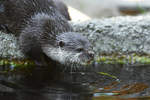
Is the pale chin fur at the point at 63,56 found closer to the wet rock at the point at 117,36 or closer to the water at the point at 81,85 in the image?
the water at the point at 81,85

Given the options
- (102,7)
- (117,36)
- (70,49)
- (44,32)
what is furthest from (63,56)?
(102,7)

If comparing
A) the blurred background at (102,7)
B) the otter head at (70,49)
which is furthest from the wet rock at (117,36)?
the blurred background at (102,7)

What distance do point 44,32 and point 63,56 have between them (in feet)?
1.27

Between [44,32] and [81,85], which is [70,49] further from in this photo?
[81,85]

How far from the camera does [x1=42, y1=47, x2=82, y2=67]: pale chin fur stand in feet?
10.5

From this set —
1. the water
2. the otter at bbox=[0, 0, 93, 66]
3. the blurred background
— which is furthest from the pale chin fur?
the blurred background

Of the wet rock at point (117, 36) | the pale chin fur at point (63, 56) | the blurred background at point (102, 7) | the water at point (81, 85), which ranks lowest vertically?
the water at point (81, 85)

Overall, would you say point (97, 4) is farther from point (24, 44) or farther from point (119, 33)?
point (24, 44)

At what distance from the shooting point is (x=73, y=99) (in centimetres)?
229

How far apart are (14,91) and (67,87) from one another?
519 millimetres

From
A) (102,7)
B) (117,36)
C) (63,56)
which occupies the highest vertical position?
(102,7)

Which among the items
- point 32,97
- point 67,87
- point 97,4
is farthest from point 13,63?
point 97,4

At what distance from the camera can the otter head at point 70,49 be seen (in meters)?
3.14

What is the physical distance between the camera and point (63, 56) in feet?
10.7
